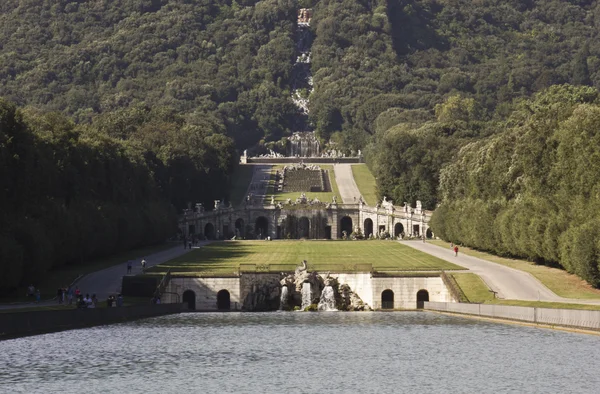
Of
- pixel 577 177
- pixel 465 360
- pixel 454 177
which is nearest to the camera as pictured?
pixel 465 360

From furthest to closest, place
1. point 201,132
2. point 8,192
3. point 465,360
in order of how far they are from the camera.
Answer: point 201,132, point 8,192, point 465,360

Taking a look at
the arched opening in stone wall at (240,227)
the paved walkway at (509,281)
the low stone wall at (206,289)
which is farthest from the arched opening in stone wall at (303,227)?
the low stone wall at (206,289)

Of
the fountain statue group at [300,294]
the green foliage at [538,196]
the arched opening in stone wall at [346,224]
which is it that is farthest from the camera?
the arched opening in stone wall at [346,224]

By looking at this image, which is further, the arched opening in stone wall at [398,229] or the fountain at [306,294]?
the arched opening in stone wall at [398,229]

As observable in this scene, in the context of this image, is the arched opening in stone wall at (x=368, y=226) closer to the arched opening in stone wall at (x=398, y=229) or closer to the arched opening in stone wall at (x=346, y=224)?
the arched opening in stone wall at (x=346, y=224)

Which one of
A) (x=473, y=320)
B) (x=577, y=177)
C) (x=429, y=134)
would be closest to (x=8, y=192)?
(x=473, y=320)

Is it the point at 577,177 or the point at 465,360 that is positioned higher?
the point at 577,177

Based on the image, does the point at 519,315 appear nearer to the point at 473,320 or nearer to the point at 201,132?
the point at 473,320
